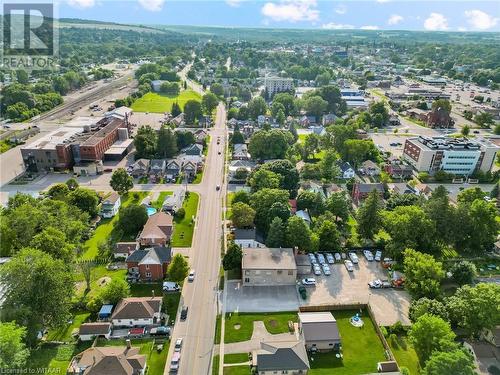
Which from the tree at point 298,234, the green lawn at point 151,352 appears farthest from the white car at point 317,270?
the green lawn at point 151,352

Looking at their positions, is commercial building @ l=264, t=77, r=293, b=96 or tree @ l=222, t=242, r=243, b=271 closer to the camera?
tree @ l=222, t=242, r=243, b=271

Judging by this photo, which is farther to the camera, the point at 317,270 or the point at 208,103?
the point at 208,103

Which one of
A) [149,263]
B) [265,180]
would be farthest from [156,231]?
[265,180]

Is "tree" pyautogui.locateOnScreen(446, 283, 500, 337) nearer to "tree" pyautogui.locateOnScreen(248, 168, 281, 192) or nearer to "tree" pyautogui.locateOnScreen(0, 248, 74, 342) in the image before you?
"tree" pyautogui.locateOnScreen(248, 168, 281, 192)

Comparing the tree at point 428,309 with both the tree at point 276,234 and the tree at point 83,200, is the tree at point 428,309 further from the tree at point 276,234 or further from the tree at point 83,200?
the tree at point 83,200

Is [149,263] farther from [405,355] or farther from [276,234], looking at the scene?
[405,355]

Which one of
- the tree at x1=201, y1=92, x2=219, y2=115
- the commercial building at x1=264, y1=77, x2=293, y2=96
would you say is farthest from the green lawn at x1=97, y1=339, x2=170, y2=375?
the commercial building at x1=264, y1=77, x2=293, y2=96
